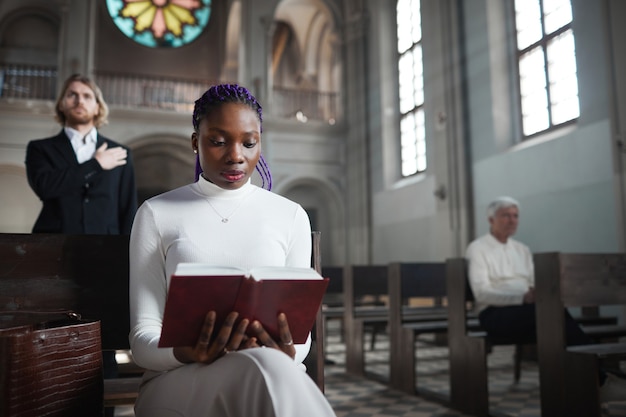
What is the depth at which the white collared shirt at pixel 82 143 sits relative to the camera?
2889 mm

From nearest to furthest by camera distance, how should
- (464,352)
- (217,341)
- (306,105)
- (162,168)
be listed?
(217,341)
(464,352)
(162,168)
(306,105)

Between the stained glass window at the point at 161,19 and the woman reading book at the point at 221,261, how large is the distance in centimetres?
1448

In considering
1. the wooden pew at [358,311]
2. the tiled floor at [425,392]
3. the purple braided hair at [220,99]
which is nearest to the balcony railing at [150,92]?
the wooden pew at [358,311]

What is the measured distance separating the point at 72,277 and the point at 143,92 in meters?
13.2

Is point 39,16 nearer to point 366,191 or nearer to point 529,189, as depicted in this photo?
point 366,191

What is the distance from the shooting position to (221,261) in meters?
1.70

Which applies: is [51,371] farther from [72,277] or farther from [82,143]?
[82,143]

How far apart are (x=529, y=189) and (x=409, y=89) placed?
468 cm

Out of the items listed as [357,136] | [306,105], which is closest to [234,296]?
[357,136]

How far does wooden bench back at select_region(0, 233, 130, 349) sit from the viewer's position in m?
2.09

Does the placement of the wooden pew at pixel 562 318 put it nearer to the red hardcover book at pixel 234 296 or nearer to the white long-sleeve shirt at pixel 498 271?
the white long-sleeve shirt at pixel 498 271

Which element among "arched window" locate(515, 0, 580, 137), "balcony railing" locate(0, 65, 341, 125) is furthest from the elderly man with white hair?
"balcony railing" locate(0, 65, 341, 125)

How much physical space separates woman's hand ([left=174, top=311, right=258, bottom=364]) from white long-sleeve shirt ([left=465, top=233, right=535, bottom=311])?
3221 mm

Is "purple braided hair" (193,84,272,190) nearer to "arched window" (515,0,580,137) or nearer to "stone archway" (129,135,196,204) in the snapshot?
"arched window" (515,0,580,137)
